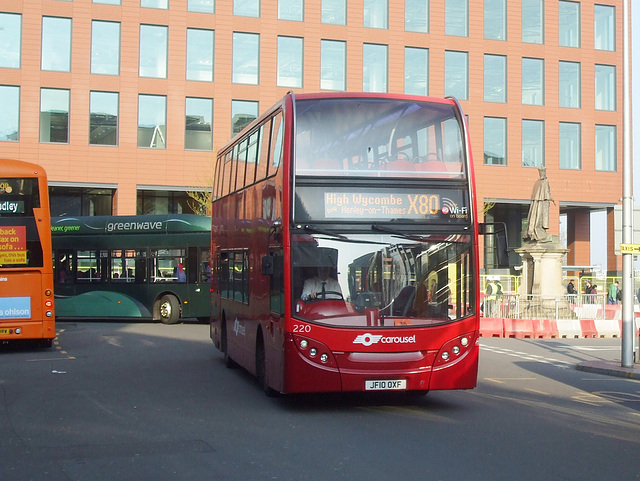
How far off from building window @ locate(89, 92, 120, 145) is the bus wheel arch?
1857 centimetres

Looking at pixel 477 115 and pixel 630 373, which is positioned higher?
pixel 477 115

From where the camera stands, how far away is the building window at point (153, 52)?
4553 cm

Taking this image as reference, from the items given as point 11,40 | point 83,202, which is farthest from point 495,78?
point 11,40

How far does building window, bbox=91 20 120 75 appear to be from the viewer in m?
44.8

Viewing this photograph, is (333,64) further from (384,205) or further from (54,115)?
(384,205)

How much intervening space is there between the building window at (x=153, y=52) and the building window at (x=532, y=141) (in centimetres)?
2021

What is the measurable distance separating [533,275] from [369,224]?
912 inches

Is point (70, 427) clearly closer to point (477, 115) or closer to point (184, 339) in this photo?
point (184, 339)

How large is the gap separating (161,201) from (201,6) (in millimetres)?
10322

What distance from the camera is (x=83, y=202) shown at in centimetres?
4800

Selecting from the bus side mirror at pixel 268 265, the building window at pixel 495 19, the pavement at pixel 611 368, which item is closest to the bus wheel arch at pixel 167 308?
the pavement at pixel 611 368

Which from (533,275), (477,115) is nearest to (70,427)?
(533,275)

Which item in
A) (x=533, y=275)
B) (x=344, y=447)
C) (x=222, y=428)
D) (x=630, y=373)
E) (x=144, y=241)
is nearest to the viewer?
(x=344, y=447)

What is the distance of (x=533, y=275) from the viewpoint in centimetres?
3306
